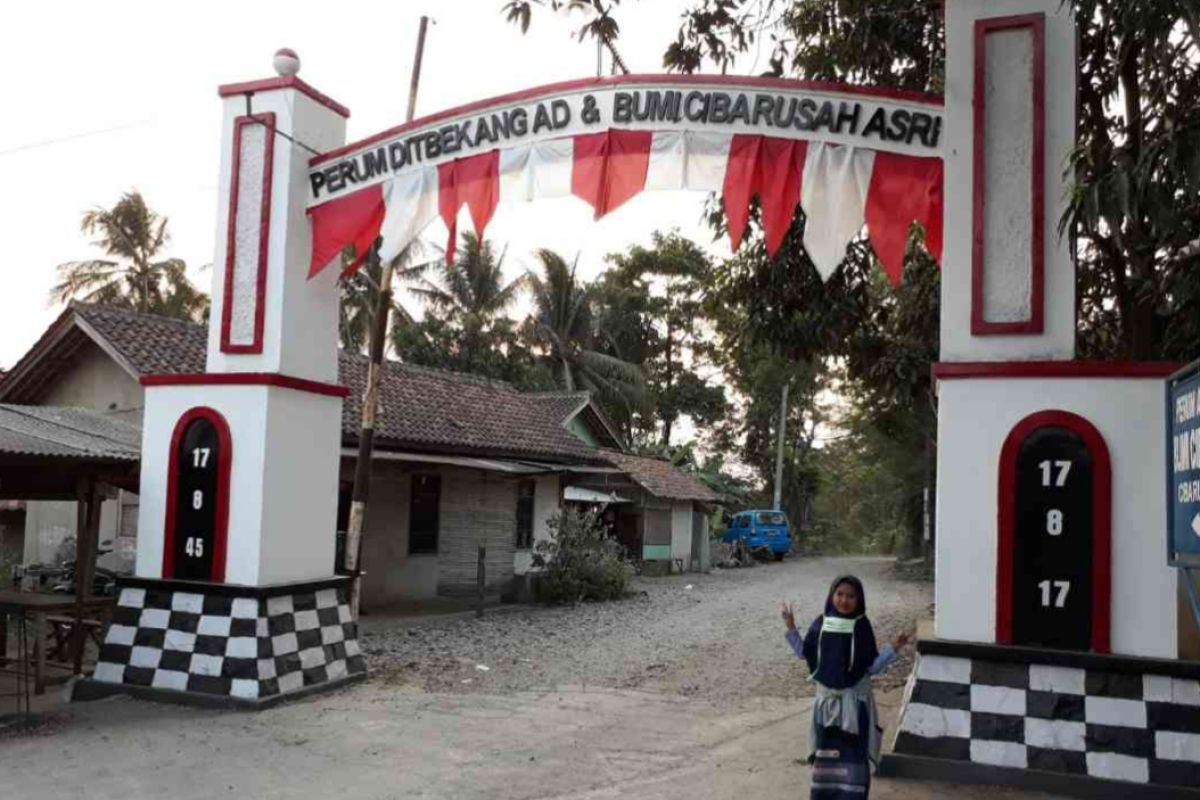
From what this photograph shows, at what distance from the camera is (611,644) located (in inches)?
473

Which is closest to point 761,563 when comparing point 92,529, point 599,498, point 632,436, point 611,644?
point 632,436

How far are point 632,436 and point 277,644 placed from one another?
28.3 metres

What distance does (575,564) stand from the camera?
667 inches

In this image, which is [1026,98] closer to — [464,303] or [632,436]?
[464,303]

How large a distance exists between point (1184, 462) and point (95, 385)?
1484cm

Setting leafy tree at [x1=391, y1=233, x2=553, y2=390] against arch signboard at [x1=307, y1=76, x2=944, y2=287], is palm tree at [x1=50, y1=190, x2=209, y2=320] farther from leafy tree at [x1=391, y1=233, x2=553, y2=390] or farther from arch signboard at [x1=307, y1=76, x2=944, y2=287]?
arch signboard at [x1=307, y1=76, x2=944, y2=287]

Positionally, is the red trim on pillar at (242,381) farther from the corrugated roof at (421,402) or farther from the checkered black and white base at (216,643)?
the corrugated roof at (421,402)

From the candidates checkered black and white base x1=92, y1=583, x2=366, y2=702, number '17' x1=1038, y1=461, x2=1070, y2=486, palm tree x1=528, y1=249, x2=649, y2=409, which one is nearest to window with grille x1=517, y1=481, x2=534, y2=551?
checkered black and white base x1=92, y1=583, x2=366, y2=702

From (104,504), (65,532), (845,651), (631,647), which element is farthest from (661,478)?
(845,651)

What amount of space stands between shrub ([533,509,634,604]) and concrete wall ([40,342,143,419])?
674 centimetres

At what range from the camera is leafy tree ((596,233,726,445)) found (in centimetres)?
3422

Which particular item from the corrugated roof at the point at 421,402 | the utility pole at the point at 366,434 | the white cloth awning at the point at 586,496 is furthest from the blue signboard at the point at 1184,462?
the white cloth awning at the point at 586,496

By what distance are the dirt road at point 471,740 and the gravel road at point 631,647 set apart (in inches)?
2.3

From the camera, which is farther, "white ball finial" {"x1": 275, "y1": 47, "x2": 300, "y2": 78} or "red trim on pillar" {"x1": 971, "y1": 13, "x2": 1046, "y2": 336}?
"white ball finial" {"x1": 275, "y1": 47, "x2": 300, "y2": 78}
